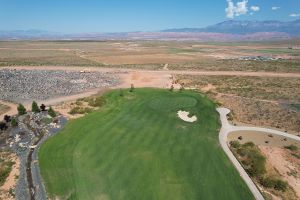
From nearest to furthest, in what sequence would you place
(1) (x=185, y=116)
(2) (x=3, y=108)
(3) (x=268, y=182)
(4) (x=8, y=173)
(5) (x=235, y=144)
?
1. (3) (x=268, y=182)
2. (4) (x=8, y=173)
3. (5) (x=235, y=144)
4. (1) (x=185, y=116)
5. (2) (x=3, y=108)

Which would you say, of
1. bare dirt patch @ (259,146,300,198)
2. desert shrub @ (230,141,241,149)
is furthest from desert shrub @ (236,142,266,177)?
bare dirt patch @ (259,146,300,198)

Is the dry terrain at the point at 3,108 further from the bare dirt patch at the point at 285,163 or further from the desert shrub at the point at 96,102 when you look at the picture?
the bare dirt patch at the point at 285,163

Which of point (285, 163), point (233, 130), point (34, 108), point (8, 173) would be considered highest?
point (34, 108)

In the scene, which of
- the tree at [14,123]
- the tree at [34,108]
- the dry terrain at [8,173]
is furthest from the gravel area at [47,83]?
the dry terrain at [8,173]

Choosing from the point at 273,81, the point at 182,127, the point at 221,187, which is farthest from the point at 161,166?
the point at 273,81

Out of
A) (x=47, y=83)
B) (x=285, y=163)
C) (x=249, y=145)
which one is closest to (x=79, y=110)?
(x=249, y=145)

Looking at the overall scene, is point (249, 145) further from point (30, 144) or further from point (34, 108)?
point (34, 108)
